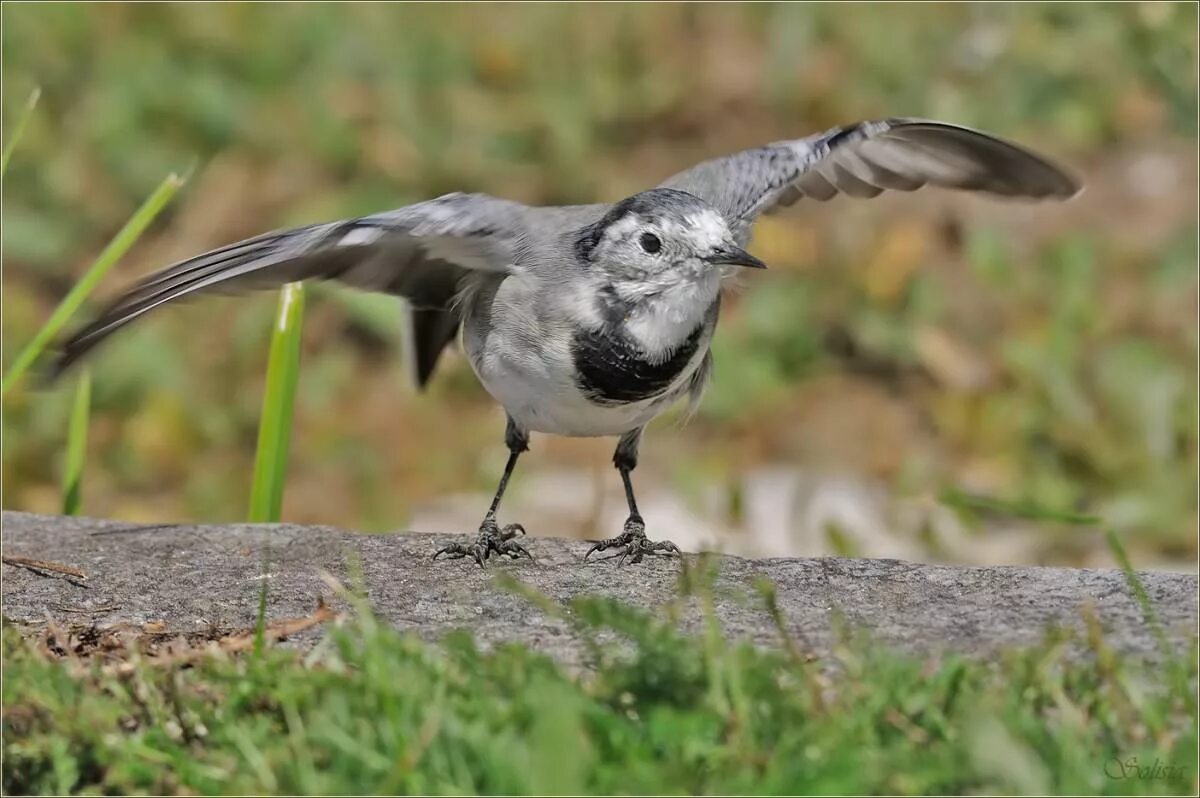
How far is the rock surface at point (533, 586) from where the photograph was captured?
3650mm

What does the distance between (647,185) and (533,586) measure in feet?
14.6

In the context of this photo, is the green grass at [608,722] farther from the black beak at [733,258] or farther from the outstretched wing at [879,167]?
the outstretched wing at [879,167]

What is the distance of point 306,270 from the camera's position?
436cm

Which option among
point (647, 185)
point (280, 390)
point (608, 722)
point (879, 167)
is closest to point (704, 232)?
point (879, 167)

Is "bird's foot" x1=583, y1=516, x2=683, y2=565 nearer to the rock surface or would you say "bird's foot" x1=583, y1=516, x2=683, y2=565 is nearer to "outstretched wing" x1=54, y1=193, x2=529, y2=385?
the rock surface

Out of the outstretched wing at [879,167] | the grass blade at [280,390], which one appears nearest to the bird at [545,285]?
the outstretched wing at [879,167]

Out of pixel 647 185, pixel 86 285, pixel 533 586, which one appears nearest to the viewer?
pixel 533 586

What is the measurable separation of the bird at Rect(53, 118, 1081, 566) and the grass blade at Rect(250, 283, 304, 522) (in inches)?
15.0

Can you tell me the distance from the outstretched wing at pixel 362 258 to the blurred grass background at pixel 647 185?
2306 mm

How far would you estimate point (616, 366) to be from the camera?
436 cm

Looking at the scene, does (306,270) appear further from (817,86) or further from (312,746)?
(817,86)

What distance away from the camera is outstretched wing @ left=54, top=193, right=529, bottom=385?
414cm

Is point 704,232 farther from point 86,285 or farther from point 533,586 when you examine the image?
point 86,285

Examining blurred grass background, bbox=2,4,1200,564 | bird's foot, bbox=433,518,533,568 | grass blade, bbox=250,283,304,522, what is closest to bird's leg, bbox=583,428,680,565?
bird's foot, bbox=433,518,533,568
